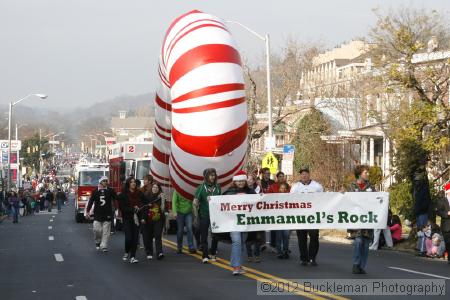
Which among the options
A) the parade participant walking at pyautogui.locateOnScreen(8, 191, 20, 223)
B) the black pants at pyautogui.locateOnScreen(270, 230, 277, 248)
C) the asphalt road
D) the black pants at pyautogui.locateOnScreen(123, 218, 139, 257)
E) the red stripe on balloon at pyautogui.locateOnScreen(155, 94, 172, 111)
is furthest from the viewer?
the parade participant walking at pyautogui.locateOnScreen(8, 191, 20, 223)

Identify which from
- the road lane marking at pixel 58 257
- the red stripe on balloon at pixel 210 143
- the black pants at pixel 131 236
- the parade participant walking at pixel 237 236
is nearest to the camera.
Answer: the parade participant walking at pixel 237 236

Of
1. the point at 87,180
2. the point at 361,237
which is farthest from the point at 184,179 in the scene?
the point at 87,180

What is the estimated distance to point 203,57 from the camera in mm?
17234

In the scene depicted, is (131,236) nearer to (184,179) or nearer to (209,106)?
(184,179)

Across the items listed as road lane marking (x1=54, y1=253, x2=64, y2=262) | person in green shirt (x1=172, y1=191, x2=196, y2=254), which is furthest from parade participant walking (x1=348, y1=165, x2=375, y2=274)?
road lane marking (x1=54, y1=253, x2=64, y2=262)

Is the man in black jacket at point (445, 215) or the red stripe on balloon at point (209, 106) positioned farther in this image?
the man in black jacket at point (445, 215)

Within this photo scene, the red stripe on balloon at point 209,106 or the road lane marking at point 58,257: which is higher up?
the red stripe on balloon at point 209,106

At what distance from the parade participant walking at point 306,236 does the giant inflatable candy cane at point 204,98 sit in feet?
4.07

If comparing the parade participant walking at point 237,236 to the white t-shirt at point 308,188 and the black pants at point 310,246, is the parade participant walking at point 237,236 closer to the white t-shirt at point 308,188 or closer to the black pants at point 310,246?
the white t-shirt at point 308,188

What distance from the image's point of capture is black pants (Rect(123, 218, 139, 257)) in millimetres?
19022

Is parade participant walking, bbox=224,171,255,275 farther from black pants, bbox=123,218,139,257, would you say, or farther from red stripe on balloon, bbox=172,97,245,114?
black pants, bbox=123,218,139,257

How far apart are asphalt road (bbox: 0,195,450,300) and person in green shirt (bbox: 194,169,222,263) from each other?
1.90 feet

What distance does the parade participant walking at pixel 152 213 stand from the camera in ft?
64.0

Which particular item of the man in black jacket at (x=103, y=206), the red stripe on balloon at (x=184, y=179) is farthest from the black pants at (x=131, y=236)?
the man in black jacket at (x=103, y=206)
